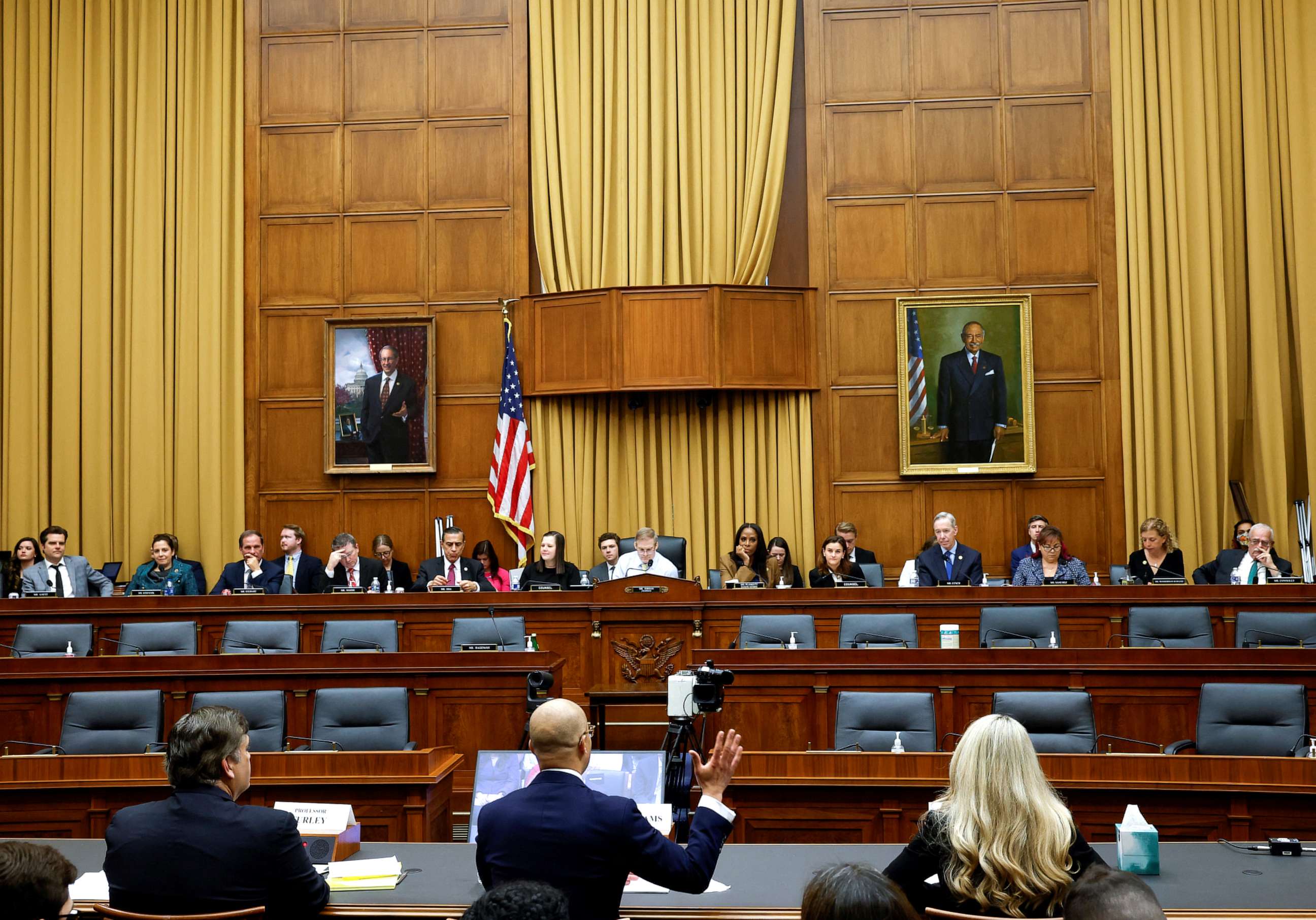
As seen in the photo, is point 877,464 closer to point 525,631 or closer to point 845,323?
point 845,323

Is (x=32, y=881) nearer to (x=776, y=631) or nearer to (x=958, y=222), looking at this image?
(x=776, y=631)

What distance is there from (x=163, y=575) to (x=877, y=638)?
554 cm

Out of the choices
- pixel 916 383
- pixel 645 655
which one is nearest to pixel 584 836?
pixel 645 655

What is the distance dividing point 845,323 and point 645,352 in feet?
5.87

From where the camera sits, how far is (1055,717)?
5188mm

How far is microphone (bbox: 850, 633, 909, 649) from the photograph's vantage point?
22.0 feet

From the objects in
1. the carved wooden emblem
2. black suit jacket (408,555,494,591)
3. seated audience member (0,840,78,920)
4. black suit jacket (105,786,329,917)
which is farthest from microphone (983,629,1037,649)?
seated audience member (0,840,78,920)

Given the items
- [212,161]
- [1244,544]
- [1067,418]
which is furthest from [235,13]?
[1244,544]

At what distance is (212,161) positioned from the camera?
36.8 ft

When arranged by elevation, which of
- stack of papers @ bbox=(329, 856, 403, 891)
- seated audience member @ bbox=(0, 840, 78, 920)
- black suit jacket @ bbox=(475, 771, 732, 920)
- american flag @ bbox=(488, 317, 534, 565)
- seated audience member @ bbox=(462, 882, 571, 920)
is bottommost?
stack of papers @ bbox=(329, 856, 403, 891)

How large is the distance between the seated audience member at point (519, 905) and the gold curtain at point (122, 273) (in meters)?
9.77

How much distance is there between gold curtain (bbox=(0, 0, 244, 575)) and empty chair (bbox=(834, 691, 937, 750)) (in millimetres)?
7200

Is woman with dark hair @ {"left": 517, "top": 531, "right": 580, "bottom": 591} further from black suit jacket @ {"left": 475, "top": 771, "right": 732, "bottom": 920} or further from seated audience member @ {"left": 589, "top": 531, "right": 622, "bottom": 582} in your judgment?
black suit jacket @ {"left": 475, "top": 771, "right": 732, "bottom": 920}

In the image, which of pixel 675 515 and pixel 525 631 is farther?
pixel 675 515
